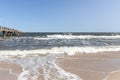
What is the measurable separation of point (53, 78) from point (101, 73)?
6.55 feet

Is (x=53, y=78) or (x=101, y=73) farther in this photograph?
(x=101, y=73)

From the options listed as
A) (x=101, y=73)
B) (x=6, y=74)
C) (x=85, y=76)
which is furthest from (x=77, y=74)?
(x=6, y=74)

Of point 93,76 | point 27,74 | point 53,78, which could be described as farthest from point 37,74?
point 93,76

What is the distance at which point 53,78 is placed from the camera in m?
7.42

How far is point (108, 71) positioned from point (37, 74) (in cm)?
287

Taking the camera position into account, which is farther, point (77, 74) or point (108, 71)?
point (108, 71)

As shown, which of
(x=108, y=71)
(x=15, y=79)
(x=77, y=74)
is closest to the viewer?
(x=15, y=79)

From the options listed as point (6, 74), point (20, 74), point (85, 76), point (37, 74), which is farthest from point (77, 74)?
point (6, 74)

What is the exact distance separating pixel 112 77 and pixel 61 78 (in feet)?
5.96

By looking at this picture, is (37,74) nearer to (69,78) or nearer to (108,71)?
(69,78)

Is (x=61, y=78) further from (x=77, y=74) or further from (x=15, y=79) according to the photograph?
(x=15, y=79)

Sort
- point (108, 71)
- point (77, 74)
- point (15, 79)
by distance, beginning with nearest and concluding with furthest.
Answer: point (15, 79), point (77, 74), point (108, 71)

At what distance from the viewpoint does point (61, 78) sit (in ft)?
24.2

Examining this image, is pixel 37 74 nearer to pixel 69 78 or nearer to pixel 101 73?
pixel 69 78
